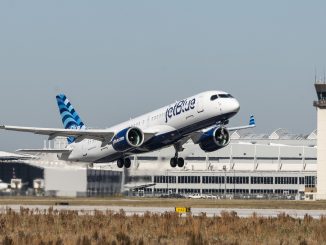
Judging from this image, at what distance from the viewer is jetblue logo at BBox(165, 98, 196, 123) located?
7386cm

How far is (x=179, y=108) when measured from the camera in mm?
74812

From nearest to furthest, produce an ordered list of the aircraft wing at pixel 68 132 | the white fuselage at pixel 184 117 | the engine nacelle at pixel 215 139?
1. the white fuselage at pixel 184 117
2. the engine nacelle at pixel 215 139
3. the aircraft wing at pixel 68 132

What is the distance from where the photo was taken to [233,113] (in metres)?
72.9

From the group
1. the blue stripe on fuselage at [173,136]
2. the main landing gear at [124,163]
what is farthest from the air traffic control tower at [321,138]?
the blue stripe on fuselage at [173,136]

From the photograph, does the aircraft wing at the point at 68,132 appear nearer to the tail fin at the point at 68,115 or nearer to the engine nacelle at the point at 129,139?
the engine nacelle at the point at 129,139

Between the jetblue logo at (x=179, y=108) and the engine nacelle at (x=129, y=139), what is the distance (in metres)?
2.99

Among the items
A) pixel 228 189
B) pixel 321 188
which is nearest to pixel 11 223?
pixel 321 188

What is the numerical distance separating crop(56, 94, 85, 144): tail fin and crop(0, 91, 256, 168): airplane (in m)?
6.49

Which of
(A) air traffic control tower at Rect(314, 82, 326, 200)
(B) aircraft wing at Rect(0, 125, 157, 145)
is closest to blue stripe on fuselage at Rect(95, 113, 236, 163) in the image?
(B) aircraft wing at Rect(0, 125, 157, 145)

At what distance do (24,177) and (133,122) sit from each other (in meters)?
11.6

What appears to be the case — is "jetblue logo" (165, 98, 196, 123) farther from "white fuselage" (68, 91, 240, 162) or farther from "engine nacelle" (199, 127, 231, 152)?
"engine nacelle" (199, 127, 231, 152)

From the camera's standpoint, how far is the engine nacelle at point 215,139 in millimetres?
78938

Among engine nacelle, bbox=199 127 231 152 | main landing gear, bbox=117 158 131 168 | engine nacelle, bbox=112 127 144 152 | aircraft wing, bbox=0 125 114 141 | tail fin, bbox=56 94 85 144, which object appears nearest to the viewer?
engine nacelle, bbox=112 127 144 152

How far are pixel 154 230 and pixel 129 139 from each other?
33228 mm
